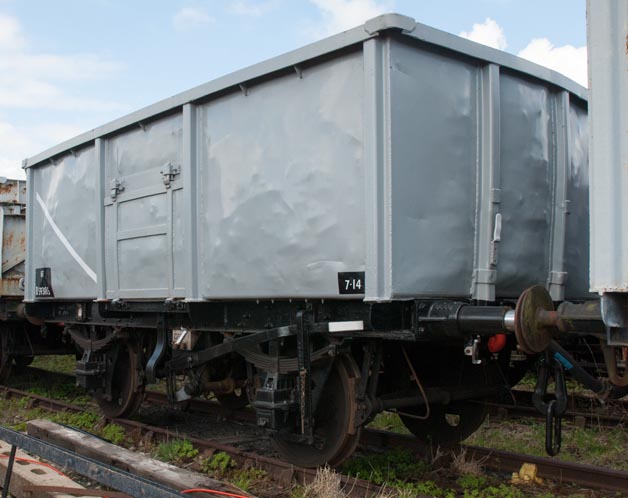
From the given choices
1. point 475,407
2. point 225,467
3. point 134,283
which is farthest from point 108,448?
point 475,407

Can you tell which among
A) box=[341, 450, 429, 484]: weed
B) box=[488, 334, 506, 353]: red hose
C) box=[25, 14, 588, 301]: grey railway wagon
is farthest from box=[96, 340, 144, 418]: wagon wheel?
box=[488, 334, 506, 353]: red hose

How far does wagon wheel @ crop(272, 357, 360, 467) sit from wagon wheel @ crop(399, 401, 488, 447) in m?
1.16

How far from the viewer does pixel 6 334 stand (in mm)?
11133

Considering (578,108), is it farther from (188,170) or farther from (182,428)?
(182,428)

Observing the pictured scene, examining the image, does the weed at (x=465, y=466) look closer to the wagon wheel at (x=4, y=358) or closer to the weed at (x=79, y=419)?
the weed at (x=79, y=419)

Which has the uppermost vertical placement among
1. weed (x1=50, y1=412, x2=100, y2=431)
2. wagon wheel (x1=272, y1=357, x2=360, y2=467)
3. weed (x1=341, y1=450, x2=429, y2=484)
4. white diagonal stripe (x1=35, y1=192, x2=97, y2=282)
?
white diagonal stripe (x1=35, y1=192, x2=97, y2=282)

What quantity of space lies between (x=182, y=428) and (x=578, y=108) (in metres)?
5.38

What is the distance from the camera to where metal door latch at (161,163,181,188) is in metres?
6.66

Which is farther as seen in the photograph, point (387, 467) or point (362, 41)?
point (387, 467)

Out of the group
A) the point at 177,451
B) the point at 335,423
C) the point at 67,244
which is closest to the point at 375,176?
the point at 335,423

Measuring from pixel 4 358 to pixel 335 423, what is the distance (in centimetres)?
756

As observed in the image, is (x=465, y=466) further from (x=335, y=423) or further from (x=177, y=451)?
(x=177, y=451)

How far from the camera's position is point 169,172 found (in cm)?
669

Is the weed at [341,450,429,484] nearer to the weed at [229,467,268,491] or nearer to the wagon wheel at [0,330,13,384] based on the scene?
the weed at [229,467,268,491]
